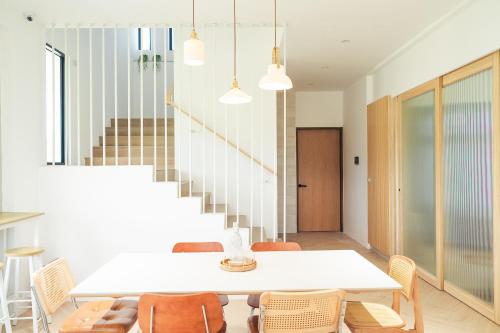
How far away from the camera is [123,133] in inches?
235

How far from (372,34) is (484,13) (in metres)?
1.29

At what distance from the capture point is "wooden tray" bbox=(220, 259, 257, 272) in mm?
2293

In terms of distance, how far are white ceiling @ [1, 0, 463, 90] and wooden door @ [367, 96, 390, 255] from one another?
103 centimetres

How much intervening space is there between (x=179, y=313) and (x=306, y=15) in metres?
3.15

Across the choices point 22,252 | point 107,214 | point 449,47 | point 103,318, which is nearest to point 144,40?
point 107,214

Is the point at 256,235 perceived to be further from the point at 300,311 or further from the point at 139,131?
the point at 139,131

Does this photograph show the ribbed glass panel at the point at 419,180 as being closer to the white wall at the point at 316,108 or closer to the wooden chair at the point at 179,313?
the white wall at the point at 316,108

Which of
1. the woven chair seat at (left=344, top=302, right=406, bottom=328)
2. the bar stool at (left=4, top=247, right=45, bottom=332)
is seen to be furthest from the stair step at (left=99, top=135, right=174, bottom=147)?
the woven chair seat at (left=344, top=302, right=406, bottom=328)

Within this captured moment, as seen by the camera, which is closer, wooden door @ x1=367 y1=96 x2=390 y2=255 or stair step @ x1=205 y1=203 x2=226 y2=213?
stair step @ x1=205 y1=203 x2=226 y2=213

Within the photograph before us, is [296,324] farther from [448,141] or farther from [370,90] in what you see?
[370,90]

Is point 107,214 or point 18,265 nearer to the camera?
point 18,265

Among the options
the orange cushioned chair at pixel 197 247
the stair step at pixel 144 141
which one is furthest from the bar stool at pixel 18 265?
the stair step at pixel 144 141

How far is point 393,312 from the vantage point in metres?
2.35

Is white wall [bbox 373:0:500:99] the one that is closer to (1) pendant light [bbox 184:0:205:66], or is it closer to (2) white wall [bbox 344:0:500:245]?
(2) white wall [bbox 344:0:500:245]
